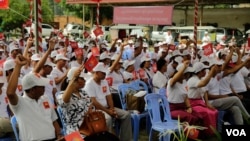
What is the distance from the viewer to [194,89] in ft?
19.8

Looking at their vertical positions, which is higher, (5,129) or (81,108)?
(81,108)

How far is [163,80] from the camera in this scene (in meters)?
6.61

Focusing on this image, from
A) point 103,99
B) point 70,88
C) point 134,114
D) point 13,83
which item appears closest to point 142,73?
point 134,114

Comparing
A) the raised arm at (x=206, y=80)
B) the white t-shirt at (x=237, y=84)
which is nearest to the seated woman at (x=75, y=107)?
the raised arm at (x=206, y=80)

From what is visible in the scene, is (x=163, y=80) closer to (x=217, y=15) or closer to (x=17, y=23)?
(x=217, y=15)

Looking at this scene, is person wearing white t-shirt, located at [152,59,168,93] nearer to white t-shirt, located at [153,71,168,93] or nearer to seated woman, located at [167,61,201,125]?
white t-shirt, located at [153,71,168,93]

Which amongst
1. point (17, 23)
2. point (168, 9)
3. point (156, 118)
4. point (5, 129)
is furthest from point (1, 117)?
point (17, 23)

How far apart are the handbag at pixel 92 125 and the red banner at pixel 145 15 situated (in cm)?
1218

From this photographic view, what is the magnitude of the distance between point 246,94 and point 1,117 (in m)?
4.75

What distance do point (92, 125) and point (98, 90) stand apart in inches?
43.9

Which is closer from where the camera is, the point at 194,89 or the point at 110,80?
the point at 194,89

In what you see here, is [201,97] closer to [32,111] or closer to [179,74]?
[179,74]

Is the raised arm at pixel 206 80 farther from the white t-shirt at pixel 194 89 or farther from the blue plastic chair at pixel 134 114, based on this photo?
the blue plastic chair at pixel 134 114

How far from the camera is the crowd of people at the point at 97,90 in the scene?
383 centimetres
